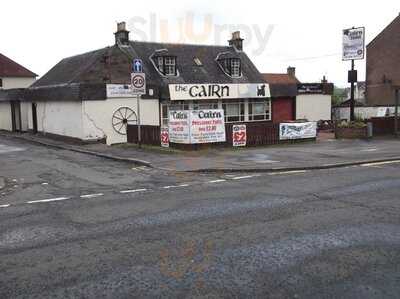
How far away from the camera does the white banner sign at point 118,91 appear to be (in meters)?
26.4

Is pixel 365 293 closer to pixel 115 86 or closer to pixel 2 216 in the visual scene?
pixel 2 216

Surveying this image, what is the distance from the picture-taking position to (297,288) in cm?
527

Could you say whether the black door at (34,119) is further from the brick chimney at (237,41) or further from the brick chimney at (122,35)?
the brick chimney at (237,41)

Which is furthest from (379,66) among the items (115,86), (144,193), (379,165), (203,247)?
(203,247)

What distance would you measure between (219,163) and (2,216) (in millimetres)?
8772

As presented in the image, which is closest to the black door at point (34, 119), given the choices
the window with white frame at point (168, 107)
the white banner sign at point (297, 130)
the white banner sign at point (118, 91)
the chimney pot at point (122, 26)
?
the chimney pot at point (122, 26)

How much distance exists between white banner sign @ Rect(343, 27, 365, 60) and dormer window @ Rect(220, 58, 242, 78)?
8.74 meters

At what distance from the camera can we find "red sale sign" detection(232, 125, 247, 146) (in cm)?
2269

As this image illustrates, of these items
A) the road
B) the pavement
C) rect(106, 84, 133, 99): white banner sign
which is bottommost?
the pavement

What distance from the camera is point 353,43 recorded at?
28.9 metres

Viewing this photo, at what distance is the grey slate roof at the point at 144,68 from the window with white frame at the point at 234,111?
5.97 feet

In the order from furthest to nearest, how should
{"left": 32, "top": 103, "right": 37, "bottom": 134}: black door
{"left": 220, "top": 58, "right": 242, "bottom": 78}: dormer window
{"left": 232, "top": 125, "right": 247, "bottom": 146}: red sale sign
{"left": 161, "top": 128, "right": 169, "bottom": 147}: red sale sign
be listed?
1. {"left": 220, "top": 58, "right": 242, "bottom": 78}: dormer window
2. {"left": 32, "top": 103, "right": 37, "bottom": 134}: black door
3. {"left": 232, "top": 125, "right": 247, "bottom": 146}: red sale sign
4. {"left": 161, "top": 128, "right": 169, "bottom": 147}: red sale sign

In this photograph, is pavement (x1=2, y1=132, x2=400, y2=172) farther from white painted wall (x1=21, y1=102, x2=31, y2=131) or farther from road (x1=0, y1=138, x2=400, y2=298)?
white painted wall (x1=21, y1=102, x2=31, y2=131)

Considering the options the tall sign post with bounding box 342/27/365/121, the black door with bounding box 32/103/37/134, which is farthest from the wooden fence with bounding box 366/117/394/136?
the black door with bounding box 32/103/37/134
